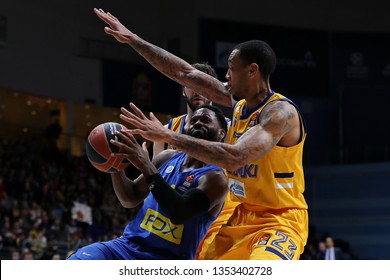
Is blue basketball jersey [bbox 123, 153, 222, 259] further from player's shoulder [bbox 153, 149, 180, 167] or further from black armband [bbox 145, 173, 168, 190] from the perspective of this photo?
player's shoulder [bbox 153, 149, 180, 167]

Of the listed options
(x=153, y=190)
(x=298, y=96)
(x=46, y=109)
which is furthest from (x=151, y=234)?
(x=298, y=96)

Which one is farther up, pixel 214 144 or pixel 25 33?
pixel 25 33

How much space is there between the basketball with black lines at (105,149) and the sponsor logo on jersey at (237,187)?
0.74 meters

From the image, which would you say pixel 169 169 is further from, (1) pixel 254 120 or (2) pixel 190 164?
(1) pixel 254 120

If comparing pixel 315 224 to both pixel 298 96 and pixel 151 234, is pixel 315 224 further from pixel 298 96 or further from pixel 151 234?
pixel 151 234

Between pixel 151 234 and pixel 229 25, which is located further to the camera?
pixel 229 25

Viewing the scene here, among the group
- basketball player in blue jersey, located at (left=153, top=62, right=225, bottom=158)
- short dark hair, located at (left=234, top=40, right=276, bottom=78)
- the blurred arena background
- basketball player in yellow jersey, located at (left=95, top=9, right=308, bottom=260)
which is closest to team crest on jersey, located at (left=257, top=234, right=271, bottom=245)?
basketball player in yellow jersey, located at (left=95, top=9, right=308, bottom=260)

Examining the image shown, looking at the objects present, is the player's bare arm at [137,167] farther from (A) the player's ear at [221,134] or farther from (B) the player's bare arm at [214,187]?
(A) the player's ear at [221,134]

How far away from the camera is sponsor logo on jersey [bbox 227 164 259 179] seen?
16.6 feet

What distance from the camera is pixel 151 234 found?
499cm

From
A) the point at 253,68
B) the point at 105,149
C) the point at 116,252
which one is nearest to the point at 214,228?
the point at 116,252

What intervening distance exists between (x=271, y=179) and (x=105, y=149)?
113 cm
